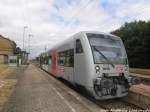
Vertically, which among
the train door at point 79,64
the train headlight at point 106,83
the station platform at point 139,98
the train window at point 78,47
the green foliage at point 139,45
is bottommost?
the station platform at point 139,98

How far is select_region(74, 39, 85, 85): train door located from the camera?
980 cm

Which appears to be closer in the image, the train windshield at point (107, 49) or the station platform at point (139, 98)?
the station platform at point (139, 98)

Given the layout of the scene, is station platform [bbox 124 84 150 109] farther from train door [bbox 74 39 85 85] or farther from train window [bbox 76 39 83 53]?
train window [bbox 76 39 83 53]

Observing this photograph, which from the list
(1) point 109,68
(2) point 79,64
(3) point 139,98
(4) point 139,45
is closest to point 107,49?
(1) point 109,68

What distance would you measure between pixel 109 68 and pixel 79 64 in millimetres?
1579

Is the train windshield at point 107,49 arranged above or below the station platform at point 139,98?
above

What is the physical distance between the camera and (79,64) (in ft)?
33.7

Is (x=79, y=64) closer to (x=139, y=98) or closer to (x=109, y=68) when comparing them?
(x=109, y=68)

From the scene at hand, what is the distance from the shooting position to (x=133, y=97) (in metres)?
9.34

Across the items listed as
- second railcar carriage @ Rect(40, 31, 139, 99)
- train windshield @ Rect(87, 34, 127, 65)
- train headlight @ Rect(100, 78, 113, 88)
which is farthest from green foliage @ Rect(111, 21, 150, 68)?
train headlight @ Rect(100, 78, 113, 88)

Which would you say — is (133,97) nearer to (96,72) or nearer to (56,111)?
(96,72)

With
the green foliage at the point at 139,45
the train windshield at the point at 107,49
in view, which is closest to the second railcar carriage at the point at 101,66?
the train windshield at the point at 107,49

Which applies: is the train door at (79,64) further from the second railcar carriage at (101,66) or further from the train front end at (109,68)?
the train front end at (109,68)

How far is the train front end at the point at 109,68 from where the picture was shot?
892 cm
